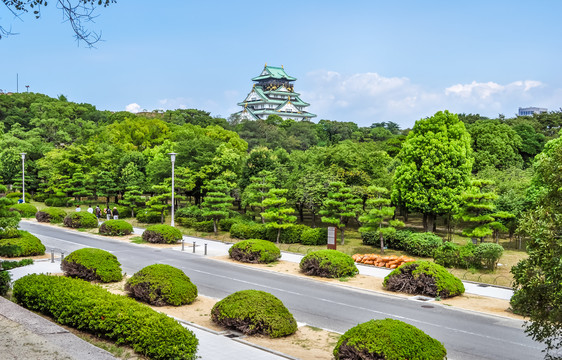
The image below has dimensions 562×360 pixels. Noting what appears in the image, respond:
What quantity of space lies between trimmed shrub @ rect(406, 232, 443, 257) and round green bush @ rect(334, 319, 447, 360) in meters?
15.7

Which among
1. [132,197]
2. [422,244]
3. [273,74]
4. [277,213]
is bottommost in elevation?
[422,244]

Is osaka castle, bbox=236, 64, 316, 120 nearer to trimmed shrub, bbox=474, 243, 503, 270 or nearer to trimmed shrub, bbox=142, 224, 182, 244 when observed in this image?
trimmed shrub, bbox=142, 224, 182, 244

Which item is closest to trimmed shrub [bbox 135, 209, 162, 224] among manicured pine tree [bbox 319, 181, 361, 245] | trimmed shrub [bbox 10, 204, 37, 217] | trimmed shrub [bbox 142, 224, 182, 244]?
trimmed shrub [bbox 142, 224, 182, 244]

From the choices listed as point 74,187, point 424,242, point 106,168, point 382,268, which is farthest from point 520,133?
point 74,187

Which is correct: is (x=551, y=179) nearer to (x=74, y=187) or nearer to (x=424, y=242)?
(x=424, y=242)

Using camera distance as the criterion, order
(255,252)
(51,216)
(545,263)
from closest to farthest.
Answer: (545,263)
(255,252)
(51,216)

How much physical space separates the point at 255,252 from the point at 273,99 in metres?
102

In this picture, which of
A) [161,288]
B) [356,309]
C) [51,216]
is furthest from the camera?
[51,216]

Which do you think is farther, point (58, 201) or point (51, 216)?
point (58, 201)

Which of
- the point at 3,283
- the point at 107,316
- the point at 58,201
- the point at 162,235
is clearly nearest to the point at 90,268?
the point at 3,283

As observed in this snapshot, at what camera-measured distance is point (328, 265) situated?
21.1m

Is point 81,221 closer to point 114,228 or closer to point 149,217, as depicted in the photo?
point 114,228

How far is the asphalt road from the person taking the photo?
1277cm

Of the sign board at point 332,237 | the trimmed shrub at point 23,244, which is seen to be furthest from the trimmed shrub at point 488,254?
the trimmed shrub at point 23,244
